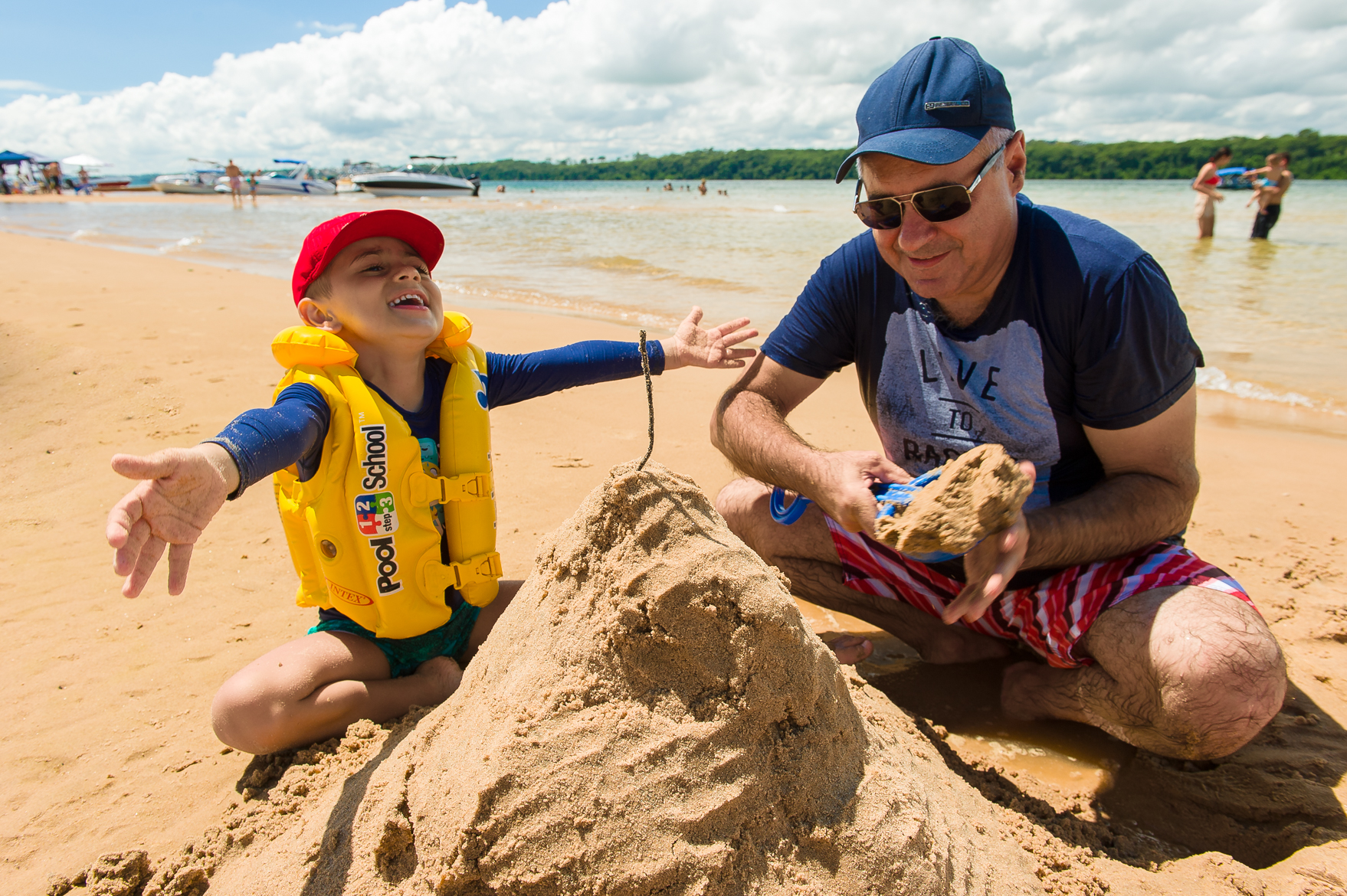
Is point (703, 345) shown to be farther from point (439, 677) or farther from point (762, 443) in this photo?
point (439, 677)

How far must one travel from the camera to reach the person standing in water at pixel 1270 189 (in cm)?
1505

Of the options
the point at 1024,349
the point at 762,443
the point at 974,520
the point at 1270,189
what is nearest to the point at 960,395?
the point at 1024,349

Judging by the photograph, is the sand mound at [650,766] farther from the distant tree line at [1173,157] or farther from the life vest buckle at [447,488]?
the distant tree line at [1173,157]

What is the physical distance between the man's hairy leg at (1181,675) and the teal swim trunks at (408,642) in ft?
A: 6.86

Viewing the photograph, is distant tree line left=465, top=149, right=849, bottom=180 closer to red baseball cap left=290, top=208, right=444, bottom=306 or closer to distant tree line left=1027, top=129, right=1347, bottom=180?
distant tree line left=1027, top=129, right=1347, bottom=180

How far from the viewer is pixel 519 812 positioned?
4.59 feet

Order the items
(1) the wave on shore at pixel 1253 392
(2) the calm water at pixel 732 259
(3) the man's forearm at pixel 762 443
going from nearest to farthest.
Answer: (3) the man's forearm at pixel 762 443, (1) the wave on shore at pixel 1253 392, (2) the calm water at pixel 732 259

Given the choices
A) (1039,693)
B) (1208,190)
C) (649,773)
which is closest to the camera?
(649,773)

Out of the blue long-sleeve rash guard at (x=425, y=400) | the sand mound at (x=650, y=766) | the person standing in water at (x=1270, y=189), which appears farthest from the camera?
the person standing in water at (x=1270, y=189)

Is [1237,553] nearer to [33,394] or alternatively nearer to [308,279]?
[308,279]

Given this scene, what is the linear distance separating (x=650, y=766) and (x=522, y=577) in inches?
74.6

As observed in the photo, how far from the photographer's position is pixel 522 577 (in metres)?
3.21

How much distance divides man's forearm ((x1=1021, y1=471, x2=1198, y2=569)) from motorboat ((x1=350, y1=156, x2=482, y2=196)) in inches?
1752

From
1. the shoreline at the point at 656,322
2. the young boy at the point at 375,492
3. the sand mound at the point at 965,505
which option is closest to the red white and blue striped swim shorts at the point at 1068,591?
the sand mound at the point at 965,505
